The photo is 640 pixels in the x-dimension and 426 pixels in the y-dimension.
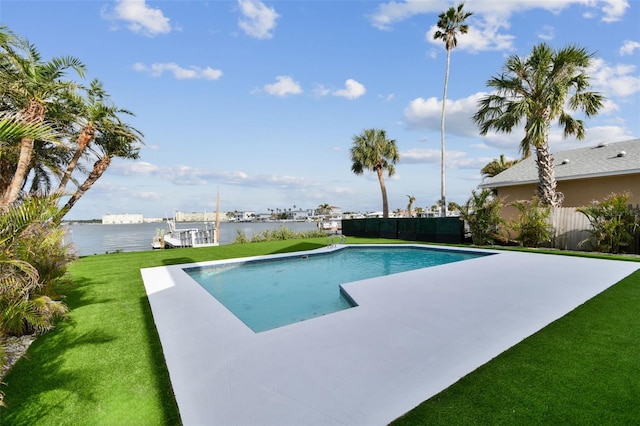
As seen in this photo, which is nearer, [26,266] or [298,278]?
[26,266]

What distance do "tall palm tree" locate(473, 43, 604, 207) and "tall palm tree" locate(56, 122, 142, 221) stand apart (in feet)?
48.4

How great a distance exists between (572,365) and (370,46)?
14.5 metres

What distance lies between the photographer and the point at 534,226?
41.0ft

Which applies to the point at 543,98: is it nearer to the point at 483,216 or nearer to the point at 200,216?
the point at 483,216

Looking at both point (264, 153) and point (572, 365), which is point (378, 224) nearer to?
point (264, 153)

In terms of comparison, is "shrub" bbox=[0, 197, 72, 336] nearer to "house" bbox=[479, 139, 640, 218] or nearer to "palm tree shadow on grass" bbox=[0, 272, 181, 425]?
"palm tree shadow on grass" bbox=[0, 272, 181, 425]

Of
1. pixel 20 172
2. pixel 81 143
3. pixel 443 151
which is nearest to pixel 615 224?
pixel 443 151

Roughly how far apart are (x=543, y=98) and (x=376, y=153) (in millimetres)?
15486

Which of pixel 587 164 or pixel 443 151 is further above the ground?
pixel 443 151

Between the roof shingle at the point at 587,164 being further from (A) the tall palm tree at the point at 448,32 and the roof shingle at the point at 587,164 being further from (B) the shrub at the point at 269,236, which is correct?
(B) the shrub at the point at 269,236

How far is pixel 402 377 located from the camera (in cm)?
295

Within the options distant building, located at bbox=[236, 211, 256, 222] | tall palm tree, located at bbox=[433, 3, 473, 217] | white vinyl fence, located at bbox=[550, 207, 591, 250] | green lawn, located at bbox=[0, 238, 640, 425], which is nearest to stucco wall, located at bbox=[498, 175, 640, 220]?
white vinyl fence, located at bbox=[550, 207, 591, 250]

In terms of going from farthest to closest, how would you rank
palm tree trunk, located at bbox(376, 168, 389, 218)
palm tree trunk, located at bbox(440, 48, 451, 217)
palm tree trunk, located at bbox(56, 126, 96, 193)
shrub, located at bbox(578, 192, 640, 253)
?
palm tree trunk, located at bbox(376, 168, 389, 218) < palm tree trunk, located at bbox(440, 48, 451, 217) < shrub, located at bbox(578, 192, 640, 253) < palm tree trunk, located at bbox(56, 126, 96, 193)

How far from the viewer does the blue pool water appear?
20.4 feet
